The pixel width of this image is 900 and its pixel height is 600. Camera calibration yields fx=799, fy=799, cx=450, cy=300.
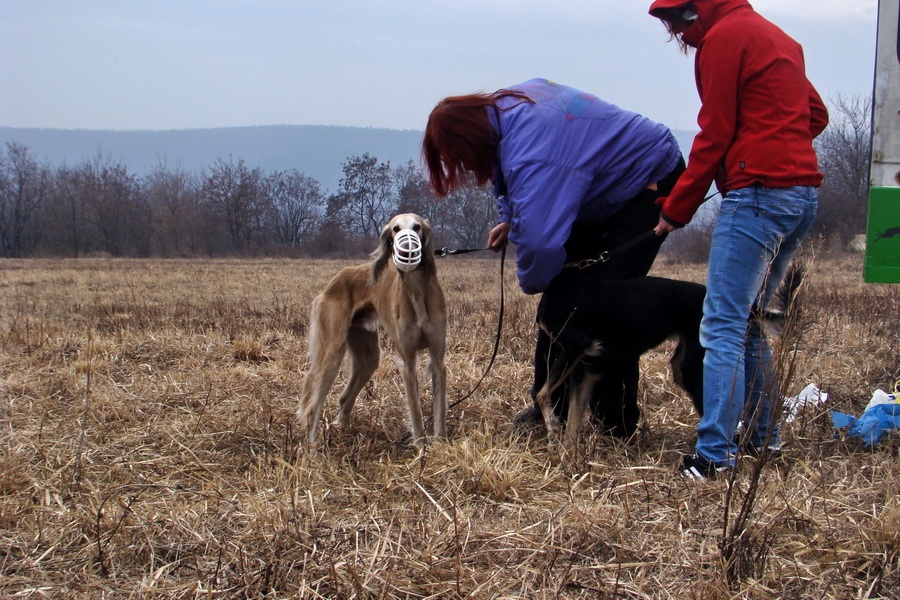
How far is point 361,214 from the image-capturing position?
36.5 m

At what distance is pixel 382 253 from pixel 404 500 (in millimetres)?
1406

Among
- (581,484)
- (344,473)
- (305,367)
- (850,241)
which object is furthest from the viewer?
(850,241)

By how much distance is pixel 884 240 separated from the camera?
3.62m

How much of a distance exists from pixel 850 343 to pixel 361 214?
3134cm

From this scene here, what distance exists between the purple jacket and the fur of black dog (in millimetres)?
249

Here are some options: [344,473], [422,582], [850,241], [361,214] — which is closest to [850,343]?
[344,473]

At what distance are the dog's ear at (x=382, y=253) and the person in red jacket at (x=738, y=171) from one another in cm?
142

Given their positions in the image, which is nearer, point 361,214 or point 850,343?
point 850,343

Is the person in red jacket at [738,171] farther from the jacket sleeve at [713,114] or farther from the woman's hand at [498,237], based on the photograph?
the woman's hand at [498,237]

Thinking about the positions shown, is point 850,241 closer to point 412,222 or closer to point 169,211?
point 412,222

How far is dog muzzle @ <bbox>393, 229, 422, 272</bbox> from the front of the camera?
Result: 149 inches

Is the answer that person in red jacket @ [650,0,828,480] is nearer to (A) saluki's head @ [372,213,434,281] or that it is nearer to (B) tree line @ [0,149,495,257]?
(A) saluki's head @ [372,213,434,281]

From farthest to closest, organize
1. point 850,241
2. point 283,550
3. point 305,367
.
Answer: point 850,241, point 305,367, point 283,550

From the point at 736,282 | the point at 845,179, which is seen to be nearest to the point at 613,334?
the point at 736,282
